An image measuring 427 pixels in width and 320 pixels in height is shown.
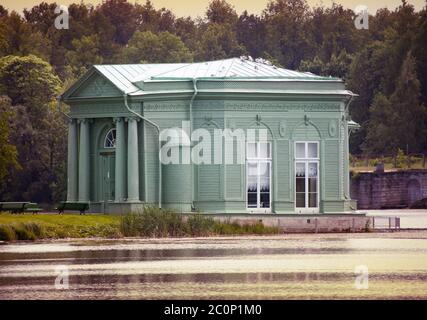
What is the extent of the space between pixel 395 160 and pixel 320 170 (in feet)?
202

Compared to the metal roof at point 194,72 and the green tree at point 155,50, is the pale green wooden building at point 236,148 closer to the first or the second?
the metal roof at point 194,72

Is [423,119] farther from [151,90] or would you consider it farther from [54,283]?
[54,283]

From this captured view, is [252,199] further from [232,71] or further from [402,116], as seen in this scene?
[402,116]

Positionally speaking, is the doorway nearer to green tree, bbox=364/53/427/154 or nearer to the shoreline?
the shoreline

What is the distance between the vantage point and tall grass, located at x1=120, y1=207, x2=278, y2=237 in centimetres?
6462

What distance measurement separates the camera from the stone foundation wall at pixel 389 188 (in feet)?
413

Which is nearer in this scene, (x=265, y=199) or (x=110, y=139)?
(x=265, y=199)

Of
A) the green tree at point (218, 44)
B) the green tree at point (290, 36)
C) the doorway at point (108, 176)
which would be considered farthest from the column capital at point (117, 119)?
the green tree at point (290, 36)

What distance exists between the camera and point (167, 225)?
6531 cm

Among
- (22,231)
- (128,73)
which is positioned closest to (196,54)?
(128,73)

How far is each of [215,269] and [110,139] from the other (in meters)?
27.1

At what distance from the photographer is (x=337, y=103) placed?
7188 centimetres

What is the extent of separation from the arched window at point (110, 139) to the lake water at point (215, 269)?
11.2 meters

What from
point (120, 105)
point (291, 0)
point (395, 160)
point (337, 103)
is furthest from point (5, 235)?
point (291, 0)
